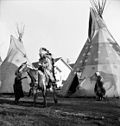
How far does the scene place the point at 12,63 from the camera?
25531 mm

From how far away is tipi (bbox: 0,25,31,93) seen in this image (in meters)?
24.6

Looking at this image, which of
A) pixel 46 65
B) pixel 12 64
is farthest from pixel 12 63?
pixel 46 65

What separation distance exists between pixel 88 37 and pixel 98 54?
8.67ft

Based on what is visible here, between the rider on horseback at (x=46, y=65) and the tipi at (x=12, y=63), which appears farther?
the tipi at (x=12, y=63)

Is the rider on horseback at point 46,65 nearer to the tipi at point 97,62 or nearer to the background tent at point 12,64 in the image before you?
the tipi at point 97,62

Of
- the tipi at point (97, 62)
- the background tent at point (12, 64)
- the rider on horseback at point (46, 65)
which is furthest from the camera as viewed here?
the background tent at point (12, 64)

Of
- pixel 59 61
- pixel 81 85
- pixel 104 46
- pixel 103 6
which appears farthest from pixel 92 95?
pixel 59 61

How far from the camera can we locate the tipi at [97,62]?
1670 centimetres

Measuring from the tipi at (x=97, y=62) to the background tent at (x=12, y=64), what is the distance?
7867mm

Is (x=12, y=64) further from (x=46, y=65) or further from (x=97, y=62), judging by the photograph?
(x=46, y=65)

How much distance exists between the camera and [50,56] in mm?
11102

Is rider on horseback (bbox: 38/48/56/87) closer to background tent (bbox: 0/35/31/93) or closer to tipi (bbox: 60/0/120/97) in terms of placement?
tipi (bbox: 60/0/120/97)

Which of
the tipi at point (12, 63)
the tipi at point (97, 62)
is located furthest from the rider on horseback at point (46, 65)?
the tipi at point (12, 63)

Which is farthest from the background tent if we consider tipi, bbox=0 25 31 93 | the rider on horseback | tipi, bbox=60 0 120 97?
the rider on horseback
